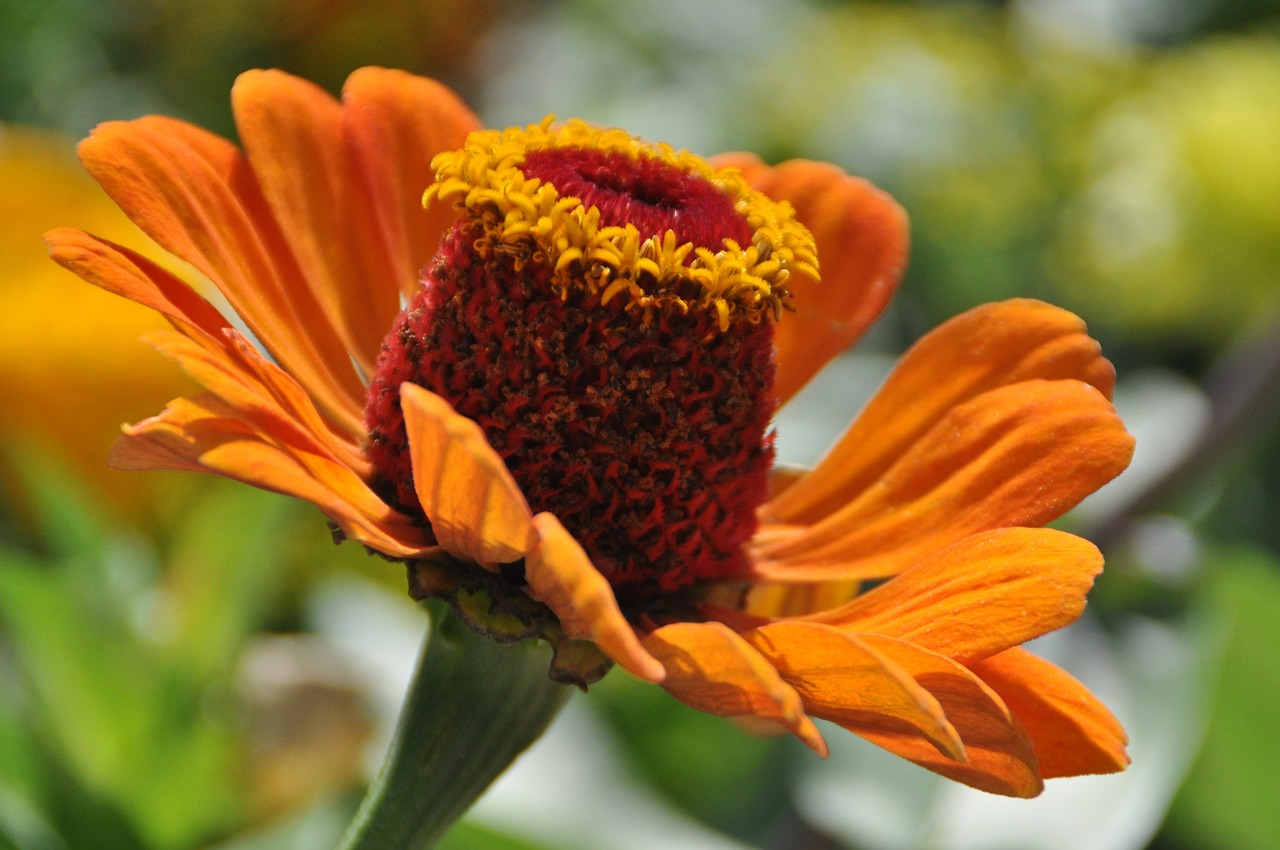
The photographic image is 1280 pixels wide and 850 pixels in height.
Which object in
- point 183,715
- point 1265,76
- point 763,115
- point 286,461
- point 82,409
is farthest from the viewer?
point 763,115

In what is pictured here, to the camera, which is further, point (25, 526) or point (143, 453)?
point (25, 526)

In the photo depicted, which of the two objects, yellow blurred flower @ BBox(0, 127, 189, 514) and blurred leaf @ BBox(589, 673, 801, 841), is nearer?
blurred leaf @ BBox(589, 673, 801, 841)

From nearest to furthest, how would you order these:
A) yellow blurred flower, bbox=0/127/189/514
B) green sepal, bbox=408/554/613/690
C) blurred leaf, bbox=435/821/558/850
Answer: green sepal, bbox=408/554/613/690 < blurred leaf, bbox=435/821/558/850 < yellow blurred flower, bbox=0/127/189/514

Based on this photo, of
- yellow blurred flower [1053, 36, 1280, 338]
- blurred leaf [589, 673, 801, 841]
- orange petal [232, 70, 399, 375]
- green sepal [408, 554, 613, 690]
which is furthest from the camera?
yellow blurred flower [1053, 36, 1280, 338]

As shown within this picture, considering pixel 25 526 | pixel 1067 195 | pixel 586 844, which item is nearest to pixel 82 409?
pixel 25 526

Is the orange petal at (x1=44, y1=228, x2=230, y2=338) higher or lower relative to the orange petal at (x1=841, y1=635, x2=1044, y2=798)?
higher

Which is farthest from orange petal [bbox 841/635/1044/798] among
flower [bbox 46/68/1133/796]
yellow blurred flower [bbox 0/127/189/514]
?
yellow blurred flower [bbox 0/127/189/514]

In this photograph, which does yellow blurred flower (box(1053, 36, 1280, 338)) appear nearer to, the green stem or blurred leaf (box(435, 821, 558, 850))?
blurred leaf (box(435, 821, 558, 850))

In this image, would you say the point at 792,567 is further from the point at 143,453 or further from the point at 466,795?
the point at 143,453
